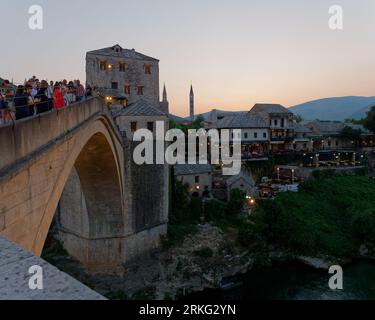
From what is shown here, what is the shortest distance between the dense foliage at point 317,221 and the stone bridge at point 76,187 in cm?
1062

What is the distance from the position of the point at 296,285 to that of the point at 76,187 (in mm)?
19441

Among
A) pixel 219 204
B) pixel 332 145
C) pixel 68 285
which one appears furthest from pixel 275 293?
pixel 332 145

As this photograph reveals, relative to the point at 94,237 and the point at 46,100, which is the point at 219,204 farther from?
the point at 46,100

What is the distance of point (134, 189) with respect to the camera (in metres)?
27.6

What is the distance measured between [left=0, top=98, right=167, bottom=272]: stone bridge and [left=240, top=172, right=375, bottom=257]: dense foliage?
10.6m

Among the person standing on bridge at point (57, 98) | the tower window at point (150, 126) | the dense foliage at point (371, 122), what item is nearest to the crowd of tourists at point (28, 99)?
the person standing on bridge at point (57, 98)

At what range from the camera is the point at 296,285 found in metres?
29.5

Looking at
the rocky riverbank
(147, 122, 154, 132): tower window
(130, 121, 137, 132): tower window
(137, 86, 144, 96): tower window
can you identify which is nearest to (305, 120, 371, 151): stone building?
the rocky riverbank

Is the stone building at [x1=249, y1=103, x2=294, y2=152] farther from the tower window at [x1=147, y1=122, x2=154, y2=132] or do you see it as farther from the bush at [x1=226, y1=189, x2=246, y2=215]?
the tower window at [x1=147, y1=122, x2=154, y2=132]

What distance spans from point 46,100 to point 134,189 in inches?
690

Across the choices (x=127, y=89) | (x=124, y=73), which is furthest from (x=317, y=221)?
(x=124, y=73)

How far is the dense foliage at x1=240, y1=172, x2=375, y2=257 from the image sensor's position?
1325 inches

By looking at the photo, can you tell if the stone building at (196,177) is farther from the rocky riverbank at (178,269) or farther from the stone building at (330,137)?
the stone building at (330,137)
